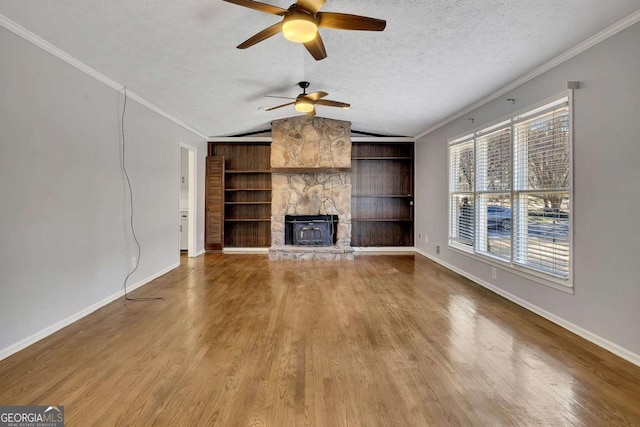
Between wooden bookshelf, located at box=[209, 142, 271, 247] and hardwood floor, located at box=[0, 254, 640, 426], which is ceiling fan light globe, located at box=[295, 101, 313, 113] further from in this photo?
wooden bookshelf, located at box=[209, 142, 271, 247]

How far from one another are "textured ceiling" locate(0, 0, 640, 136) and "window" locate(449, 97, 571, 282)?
0.59 metres

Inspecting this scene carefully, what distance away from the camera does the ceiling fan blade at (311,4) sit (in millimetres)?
2262

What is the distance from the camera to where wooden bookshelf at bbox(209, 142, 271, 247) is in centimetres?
758

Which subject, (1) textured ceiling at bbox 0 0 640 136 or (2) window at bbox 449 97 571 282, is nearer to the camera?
(1) textured ceiling at bbox 0 0 640 136

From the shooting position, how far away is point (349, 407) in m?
1.88

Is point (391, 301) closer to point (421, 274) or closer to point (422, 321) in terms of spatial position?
point (422, 321)

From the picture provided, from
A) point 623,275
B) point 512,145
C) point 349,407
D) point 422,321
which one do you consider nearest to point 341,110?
point 512,145

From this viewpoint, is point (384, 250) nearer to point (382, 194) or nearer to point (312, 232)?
point (382, 194)

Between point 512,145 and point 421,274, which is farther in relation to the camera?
point 421,274

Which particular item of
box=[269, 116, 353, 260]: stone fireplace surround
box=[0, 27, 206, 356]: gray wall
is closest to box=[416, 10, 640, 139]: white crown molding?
box=[269, 116, 353, 260]: stone fireplace surround

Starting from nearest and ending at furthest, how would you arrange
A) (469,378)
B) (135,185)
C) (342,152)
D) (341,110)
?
(469,378) < (135,185) < (341,110) < (342,152)

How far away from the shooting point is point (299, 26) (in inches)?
94.3

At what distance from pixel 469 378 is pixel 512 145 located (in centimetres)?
285

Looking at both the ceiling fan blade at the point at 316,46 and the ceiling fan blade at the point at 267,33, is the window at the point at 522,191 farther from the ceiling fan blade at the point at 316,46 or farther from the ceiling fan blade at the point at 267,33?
the ceiling fan blade at the point at 267,33
